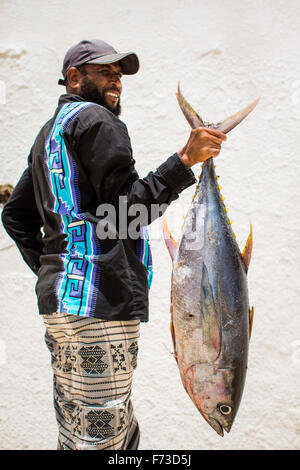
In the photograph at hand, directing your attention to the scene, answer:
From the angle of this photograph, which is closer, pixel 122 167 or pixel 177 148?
pixel 122 167

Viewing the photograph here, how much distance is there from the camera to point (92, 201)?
1.52 meters

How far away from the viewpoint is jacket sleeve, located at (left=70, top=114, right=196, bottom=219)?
142cm

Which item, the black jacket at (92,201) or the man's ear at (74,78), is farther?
the man's ear at (74,78)

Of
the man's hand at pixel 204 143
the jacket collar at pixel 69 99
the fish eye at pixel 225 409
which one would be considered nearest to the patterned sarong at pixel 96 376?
the fish eye at pixel 225 409

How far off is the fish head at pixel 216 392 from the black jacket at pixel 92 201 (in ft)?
0.90

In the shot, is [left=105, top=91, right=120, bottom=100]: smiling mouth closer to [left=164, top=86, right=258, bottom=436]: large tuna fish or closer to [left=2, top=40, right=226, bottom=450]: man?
[left=2, top=40, right=226, bottom=450]: man

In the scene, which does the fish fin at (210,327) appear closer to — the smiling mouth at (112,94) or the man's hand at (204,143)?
the man's hand at (204,143)

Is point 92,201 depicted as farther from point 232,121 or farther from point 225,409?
point 225,409

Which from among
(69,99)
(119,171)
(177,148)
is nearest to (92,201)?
(119,171)

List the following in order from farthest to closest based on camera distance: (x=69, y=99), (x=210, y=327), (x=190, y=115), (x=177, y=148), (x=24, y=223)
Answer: (x=177, y=148) → (x=24, y=223) → (x=69, y=99) → (x=190, y=115) → (x=210, y=327)

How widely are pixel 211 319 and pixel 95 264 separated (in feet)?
1.26

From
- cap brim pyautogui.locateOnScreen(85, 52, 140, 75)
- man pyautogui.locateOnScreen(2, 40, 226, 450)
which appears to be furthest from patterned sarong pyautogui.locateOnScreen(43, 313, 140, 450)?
cap brim pyautogui.locateOnScreen(85, 52, 140, 75)

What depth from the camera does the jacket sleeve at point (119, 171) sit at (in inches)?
56.0

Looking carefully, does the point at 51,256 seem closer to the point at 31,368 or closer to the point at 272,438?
the point at 31,368
